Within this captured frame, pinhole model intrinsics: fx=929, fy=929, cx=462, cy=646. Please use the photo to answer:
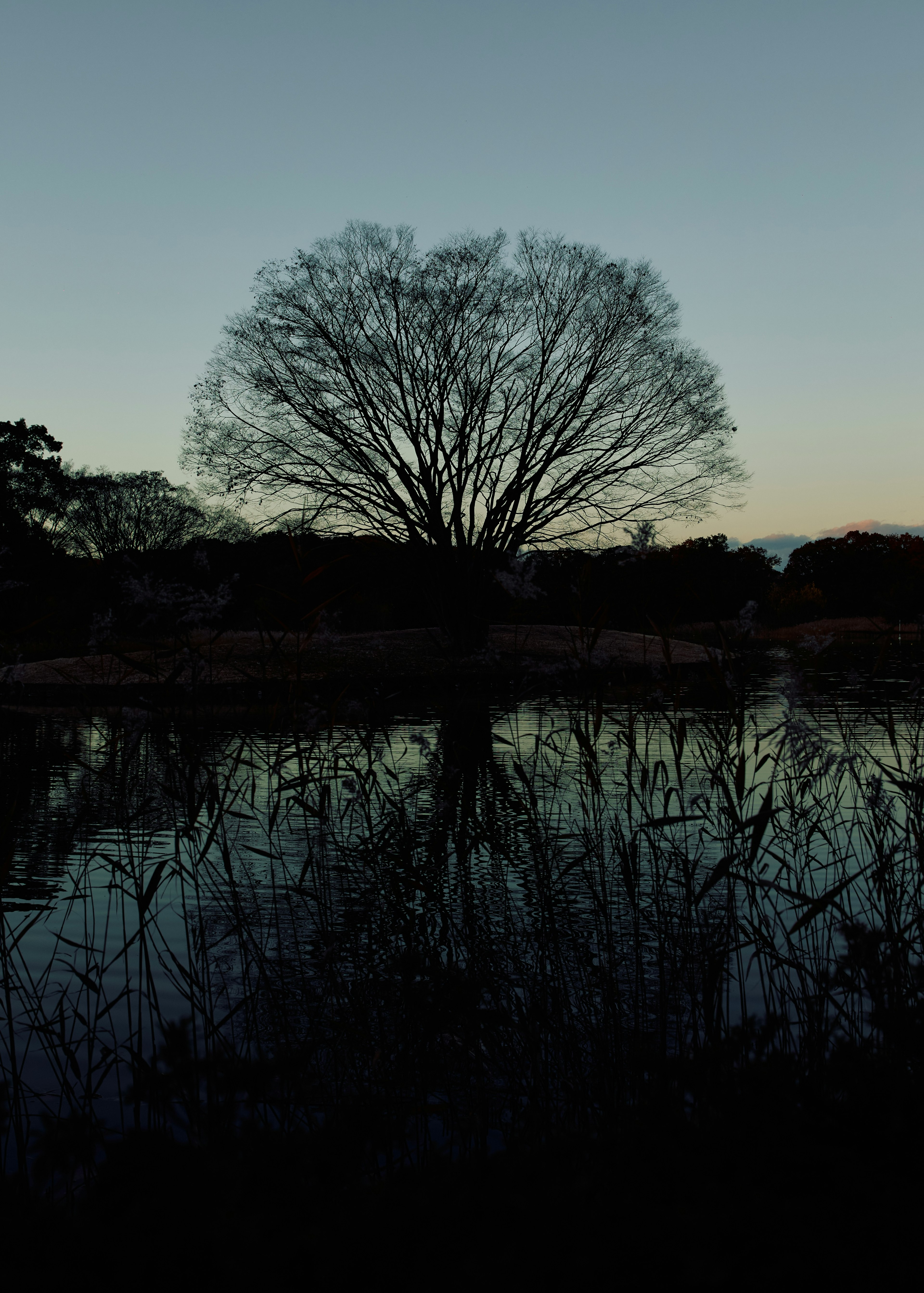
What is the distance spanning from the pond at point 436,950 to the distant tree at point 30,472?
3348 centimetres

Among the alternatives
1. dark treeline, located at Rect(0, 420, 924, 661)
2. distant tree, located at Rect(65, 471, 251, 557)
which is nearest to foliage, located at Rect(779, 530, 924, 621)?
dark treeline, located at Rect(0, 420, 924, 661)

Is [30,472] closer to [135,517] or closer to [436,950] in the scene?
[135,517]

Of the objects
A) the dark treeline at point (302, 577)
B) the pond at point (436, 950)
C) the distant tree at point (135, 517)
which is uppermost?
the distant tree at point (135, 517)

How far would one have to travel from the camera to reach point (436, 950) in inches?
131

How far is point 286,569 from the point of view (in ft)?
106

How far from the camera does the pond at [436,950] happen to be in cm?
234

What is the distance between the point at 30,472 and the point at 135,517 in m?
10.8

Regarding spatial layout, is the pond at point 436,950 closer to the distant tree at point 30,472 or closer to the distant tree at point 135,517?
the distant tree at point 30,472

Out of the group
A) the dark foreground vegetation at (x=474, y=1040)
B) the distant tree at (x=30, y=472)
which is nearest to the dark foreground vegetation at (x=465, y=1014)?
the dark foreground vegetation at (x=474, y=1040)

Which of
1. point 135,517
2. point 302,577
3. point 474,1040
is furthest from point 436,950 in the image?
point 135,517

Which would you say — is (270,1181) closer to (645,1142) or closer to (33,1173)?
(33,1173)

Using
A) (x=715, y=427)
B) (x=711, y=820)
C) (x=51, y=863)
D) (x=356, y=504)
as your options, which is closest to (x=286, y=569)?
(x=356, y=504)

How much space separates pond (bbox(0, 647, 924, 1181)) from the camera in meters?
2.34

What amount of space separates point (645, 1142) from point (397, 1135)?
54 cm
